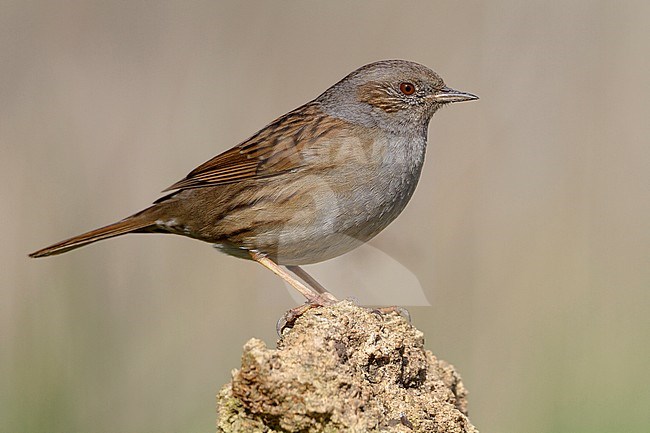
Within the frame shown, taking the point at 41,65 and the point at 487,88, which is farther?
the point at 41,65

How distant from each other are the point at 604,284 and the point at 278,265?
248cm

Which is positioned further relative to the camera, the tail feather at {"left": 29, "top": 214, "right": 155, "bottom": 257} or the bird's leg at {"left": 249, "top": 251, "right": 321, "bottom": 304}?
the tail feather at {"left": 29, "top": 214, "right": 155, "bottom": 257}

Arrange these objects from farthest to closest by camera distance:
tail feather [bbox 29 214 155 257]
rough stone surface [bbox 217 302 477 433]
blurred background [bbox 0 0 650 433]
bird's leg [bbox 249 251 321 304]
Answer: blurred background [bbox 0 0 650 433], tail feather [bbox 29 214 155 257], bird's leg [bbox 249 251 321 304], rough stone surface [bbox 217 302 477 433]

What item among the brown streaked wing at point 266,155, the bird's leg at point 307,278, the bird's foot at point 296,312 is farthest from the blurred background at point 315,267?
the bird's foot at point 296,312

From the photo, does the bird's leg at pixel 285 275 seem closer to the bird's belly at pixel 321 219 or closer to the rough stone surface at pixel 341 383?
the bird's belly at pixel 321 219

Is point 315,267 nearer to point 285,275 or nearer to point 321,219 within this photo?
point 285,275

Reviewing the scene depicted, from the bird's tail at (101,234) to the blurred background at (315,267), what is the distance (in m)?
0.12

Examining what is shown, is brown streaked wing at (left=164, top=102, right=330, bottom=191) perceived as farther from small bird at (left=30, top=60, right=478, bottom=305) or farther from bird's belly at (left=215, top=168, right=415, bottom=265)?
bird's belly at (left=215, top=168, right=415, bottom=265)

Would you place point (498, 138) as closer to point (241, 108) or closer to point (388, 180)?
point (241, 108)

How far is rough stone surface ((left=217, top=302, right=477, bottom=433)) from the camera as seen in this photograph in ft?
8.48

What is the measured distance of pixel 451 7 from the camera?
7.61m

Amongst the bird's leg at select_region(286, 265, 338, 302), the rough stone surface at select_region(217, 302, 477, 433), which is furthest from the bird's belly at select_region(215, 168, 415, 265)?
the rough stone surface at select_region(217, 302, 477, 433)

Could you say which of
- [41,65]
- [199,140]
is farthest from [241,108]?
[41,65]

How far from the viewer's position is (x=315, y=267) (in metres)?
5.17
